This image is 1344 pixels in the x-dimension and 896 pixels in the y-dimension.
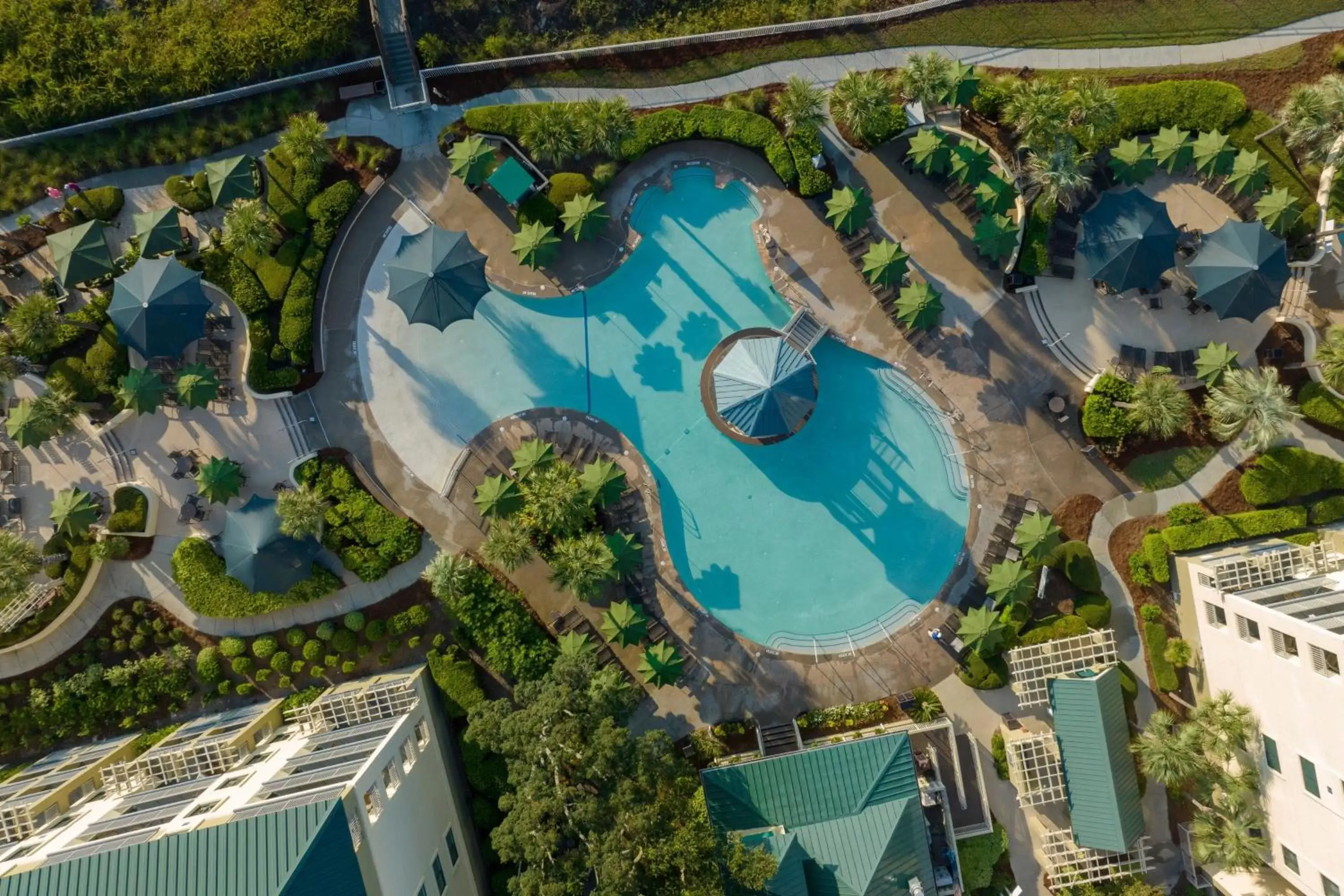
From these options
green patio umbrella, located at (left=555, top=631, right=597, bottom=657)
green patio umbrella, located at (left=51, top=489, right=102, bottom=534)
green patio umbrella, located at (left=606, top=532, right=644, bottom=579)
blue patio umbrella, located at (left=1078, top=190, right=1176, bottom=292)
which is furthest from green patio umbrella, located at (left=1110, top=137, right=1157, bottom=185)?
green patio umbrella, located at (left=51, top=489, right=102, bottom=534)

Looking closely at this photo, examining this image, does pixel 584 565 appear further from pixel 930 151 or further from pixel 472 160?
pixel 930 151

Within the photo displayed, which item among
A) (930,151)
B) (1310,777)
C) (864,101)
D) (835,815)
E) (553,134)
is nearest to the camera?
(1310,777)

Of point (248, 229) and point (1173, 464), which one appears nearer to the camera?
point (248, 229)

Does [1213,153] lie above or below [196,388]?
above

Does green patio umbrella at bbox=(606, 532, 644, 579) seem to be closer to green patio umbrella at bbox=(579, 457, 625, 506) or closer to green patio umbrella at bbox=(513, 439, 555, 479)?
green patio umbrella at bbox=(579, 457, 625, 506)

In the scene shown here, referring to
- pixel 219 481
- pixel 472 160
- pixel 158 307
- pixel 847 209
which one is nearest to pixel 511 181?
pixel 472 160

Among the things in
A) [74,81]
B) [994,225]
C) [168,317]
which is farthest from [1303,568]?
[74,81]
